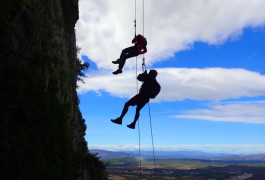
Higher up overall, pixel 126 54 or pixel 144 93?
pixel 126 54

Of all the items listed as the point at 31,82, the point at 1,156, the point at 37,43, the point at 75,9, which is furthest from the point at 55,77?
the point at 75,9

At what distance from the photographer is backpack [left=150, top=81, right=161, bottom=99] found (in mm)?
14172

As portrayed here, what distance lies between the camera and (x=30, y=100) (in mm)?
11734

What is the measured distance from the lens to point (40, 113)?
39.8 feet

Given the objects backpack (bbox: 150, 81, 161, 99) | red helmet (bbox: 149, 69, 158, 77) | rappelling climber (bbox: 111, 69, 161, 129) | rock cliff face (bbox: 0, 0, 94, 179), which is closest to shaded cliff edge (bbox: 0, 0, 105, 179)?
rock cliff face (bbox: 0, 0, 94, 179)

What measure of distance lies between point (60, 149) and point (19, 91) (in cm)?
391

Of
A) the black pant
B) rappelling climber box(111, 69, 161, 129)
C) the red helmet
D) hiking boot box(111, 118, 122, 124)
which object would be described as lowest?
hiking boot box(111, 118, 122, 124)

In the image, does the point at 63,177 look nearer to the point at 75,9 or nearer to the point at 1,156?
the point at 1,156

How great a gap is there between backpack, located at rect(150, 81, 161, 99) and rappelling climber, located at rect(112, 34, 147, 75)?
2479mm

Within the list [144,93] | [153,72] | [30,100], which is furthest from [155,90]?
[30,100]

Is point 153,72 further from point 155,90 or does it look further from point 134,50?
point 134,50

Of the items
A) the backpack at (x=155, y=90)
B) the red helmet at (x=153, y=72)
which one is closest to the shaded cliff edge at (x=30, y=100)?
the backpack at (x=155, y=90)

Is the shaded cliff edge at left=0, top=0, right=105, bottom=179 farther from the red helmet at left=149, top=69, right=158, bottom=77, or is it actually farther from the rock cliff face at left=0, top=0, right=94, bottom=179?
the red helmet at left=149, top=69, right=158, bottom=77

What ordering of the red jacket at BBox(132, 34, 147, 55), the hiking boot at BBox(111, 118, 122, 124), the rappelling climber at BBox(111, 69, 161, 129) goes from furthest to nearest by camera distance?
the red jacket at BBox(132, 34, 147, 55) → the hiking boot at BBox(111, 118, 122, 124) → the rappelling climber at BBox(111, 69, 161, 129)
